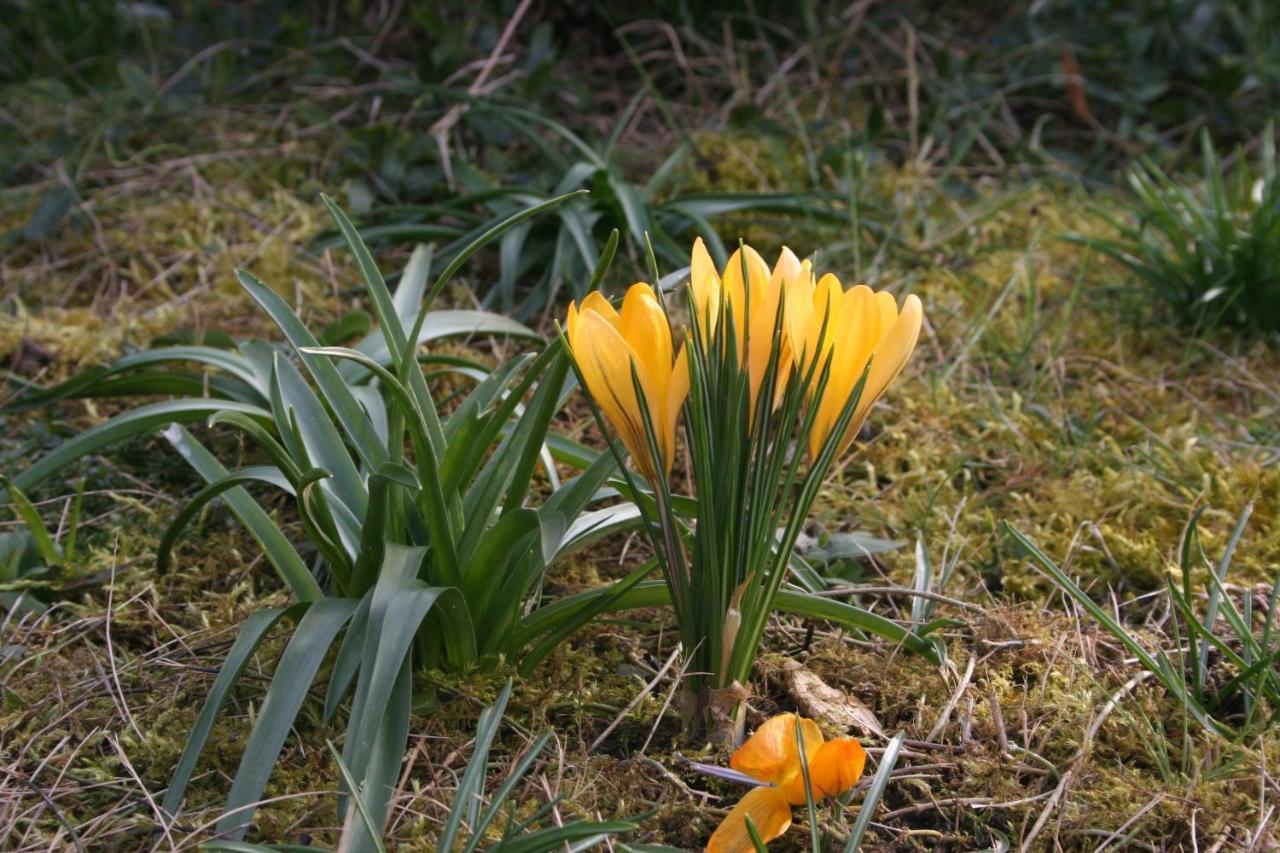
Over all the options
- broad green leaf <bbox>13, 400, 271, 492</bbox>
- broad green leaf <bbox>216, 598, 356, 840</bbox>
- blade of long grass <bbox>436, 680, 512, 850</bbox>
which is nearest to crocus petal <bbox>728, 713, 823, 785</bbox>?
blade of long grass <bbox>436, 680, 512, 850</bbox>

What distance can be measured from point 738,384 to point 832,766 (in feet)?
1.48

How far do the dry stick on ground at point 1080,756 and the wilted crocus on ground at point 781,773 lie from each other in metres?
0.22

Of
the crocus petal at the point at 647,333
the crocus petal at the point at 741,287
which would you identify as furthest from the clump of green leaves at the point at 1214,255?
the crocus petal at the point at 647,333

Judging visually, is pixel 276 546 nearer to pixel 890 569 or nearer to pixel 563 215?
pixel 890 569

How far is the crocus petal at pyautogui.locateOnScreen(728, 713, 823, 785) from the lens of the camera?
1.38 metres

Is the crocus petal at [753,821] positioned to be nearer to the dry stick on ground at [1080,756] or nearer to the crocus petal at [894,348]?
the dry stick on ground at [1080,756]

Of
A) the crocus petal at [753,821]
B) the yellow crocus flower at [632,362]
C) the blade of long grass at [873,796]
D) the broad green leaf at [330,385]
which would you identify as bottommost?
the crocus petal at [753,821]

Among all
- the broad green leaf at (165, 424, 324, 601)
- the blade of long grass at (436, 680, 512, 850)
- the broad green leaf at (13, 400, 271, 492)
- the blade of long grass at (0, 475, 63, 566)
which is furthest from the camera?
the broad green leaf at (13, 400, 271, 492)

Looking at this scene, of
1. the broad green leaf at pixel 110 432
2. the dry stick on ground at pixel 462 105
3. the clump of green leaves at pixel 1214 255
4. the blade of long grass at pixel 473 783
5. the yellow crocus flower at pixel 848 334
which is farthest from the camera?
the dry stick on ground at pixel 462 105

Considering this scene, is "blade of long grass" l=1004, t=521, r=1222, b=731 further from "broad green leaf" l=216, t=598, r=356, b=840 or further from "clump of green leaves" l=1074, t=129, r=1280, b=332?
"clump of green leaves" l=1074, t=129, r=1280, b=332

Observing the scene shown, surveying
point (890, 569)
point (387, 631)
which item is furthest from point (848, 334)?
point (890, 569)

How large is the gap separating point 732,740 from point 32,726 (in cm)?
92

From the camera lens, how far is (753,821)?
4.43 ft

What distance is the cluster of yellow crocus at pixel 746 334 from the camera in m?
1.30
